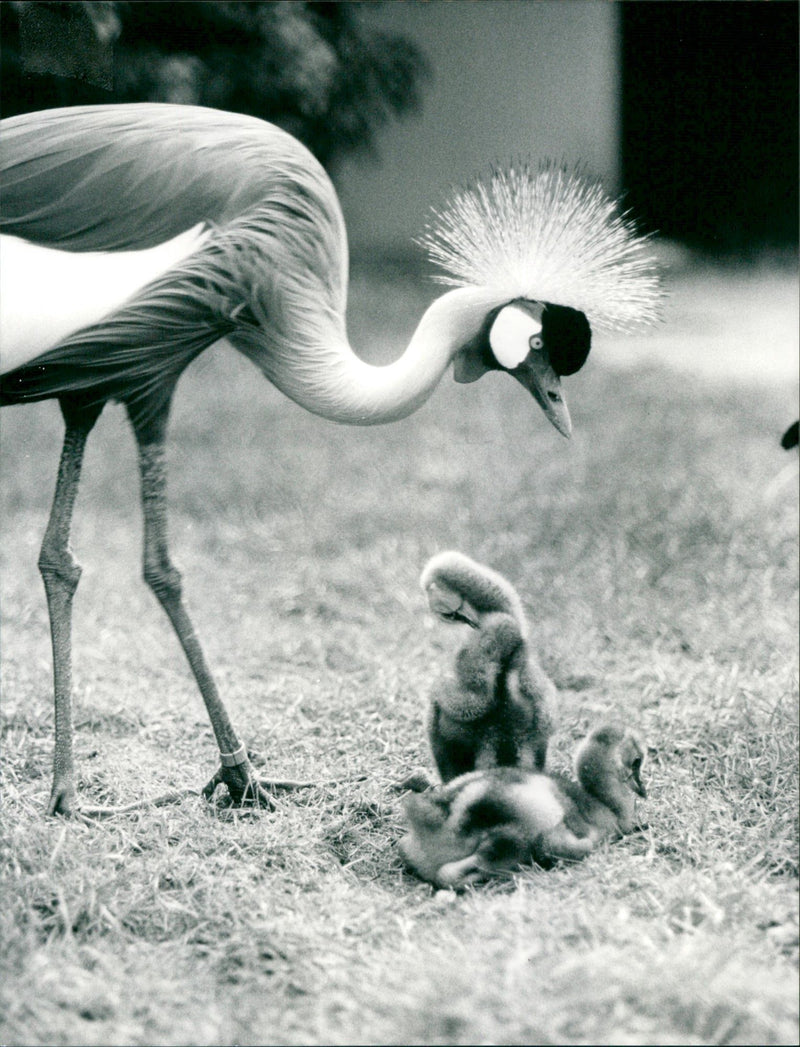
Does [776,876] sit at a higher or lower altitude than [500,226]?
lower

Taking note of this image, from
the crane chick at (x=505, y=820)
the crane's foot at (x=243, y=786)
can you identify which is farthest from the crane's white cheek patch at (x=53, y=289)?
the crane chick at (x=505, y=820)

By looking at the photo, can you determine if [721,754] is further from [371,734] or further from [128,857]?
[128,857]

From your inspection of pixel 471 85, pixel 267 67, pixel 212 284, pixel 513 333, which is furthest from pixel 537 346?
pixel 267 67

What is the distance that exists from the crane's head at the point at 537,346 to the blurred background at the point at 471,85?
0.94m

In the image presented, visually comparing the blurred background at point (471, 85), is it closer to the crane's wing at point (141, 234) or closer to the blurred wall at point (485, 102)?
the blurred wall at point (485, 102)

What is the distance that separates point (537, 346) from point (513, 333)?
6 centimetres

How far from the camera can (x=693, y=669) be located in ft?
12.7

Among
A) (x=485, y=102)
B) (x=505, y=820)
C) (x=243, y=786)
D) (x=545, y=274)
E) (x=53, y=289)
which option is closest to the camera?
(x=505, y=820)

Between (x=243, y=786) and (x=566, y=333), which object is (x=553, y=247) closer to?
(x=566, y=333)

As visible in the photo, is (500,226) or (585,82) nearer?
(500,226)

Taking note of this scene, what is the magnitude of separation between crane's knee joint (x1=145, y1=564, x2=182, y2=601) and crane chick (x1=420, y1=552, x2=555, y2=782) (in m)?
0.64

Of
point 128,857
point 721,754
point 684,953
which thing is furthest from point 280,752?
point 684,953

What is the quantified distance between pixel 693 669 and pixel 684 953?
5.51 ft

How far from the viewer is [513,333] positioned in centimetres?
286
